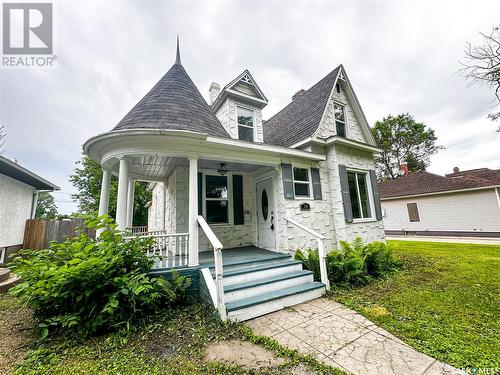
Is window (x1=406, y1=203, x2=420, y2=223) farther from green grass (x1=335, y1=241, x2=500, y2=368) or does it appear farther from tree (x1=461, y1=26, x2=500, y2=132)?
green grass (x1=335, y1=241, x2=500, y2=368)

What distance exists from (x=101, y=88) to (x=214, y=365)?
11.4 metres

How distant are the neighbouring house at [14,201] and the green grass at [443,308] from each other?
414 inches

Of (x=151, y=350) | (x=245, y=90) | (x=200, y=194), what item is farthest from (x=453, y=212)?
(x=151, y=350)

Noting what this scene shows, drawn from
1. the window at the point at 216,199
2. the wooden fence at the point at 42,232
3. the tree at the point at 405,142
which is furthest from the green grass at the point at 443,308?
the tree at the point at 405,142

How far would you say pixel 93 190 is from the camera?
16.4 metres

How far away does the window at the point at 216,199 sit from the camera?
234 inches

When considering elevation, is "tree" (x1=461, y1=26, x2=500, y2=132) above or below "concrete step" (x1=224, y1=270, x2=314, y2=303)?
above

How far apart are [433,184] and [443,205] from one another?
1.68 metres

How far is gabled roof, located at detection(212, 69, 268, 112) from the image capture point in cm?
668

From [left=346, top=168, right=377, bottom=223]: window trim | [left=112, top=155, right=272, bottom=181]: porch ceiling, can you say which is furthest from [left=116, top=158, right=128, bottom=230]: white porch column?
[left=346, top=168, right=377, bottom=223]: window trim

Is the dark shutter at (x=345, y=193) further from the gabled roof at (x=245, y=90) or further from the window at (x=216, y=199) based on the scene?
the window at (x=216, y=199)

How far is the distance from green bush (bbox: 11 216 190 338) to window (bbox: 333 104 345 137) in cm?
762
